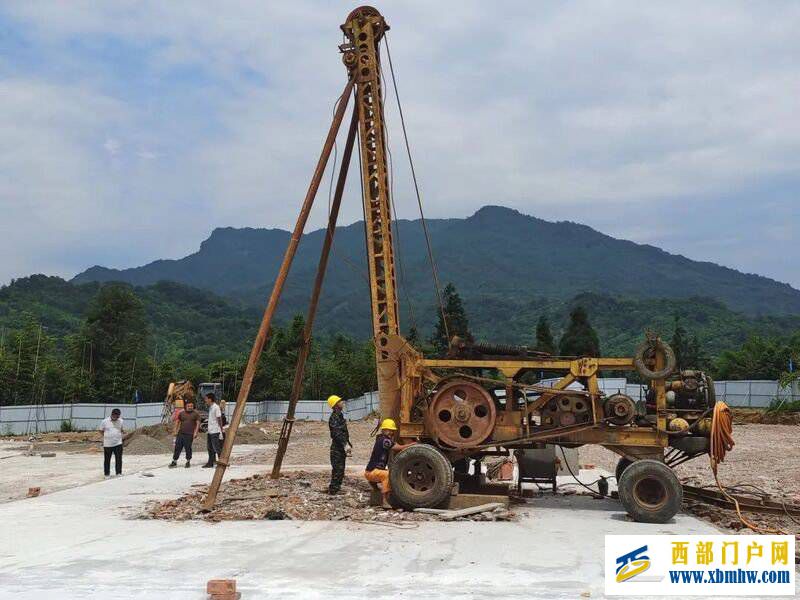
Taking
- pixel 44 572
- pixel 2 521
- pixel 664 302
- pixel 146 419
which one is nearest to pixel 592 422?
pixel 44 572

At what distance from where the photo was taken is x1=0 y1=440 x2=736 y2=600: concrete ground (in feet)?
24.5

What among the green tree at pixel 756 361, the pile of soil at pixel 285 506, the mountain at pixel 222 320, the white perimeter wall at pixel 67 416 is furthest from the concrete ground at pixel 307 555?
the mountain at pixel 222 320

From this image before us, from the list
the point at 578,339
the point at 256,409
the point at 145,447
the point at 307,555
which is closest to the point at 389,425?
the point at 307,555

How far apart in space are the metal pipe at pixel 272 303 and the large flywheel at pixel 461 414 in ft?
9.86

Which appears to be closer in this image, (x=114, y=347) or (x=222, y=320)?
(x=114, y=347)

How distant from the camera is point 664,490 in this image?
37.0 feet

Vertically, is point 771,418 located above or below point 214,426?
below

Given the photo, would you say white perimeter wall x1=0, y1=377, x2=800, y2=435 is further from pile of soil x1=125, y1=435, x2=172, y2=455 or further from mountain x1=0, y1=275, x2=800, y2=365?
mountain x1=0, y1=275, x2=800, y2=365

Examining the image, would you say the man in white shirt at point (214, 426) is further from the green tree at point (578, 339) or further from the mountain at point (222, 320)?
the mountain at point (222, 320)

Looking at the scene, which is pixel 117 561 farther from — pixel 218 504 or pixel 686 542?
pixel 686 542

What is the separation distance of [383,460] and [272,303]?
318 centimetres

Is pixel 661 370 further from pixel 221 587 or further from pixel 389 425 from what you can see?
pixel 221 587

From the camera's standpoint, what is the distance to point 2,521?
11.4 m

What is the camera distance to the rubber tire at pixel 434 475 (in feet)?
38.6
